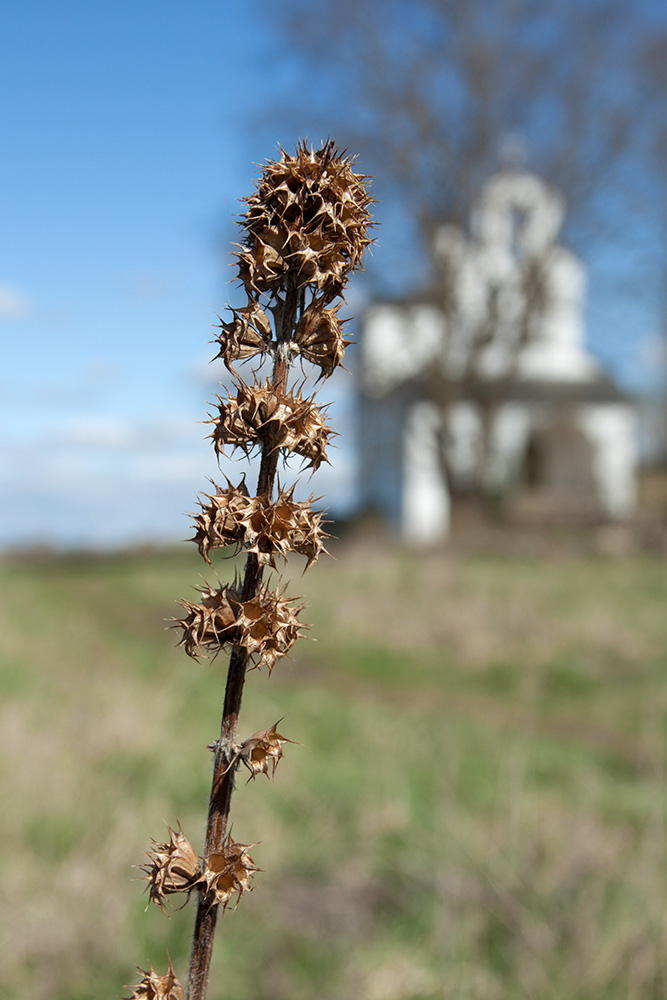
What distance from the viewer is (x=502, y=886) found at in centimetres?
474

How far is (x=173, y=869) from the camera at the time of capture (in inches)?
33.7

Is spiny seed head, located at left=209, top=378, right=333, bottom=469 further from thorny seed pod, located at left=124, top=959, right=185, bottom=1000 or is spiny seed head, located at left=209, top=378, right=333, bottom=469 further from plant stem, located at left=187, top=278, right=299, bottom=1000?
thorny seed pod, located at left=124, top=959, right=185, bottom=1000

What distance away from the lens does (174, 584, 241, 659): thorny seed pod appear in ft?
2.61

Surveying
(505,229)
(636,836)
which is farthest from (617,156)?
(636,836)

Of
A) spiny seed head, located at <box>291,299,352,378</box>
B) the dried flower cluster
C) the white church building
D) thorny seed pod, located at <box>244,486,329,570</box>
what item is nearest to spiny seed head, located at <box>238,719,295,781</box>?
the dried flower cluster

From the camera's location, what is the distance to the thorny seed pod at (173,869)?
833 millimetres

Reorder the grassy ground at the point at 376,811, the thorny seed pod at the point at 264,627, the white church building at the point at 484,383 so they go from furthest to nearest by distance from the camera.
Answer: the white church building at the point at 484,383 < the grassy ground at the point at 376,811 < the thorny seed pod at the point at 264,627

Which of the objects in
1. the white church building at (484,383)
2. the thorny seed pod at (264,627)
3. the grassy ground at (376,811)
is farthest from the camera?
the white church building at (484,383)

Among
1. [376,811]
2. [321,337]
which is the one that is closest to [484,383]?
[376,811]

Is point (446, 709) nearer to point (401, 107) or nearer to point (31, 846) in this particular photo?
point (31, 846)

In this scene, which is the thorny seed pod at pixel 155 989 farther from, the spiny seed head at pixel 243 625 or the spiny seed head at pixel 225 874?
the spiny seed head at pixel 243 625

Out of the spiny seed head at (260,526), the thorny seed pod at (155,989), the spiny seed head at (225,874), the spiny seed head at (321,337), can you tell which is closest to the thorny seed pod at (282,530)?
the spiny seed head at (260,526)

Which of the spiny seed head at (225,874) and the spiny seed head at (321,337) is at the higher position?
the spiny seed head at (321,337)

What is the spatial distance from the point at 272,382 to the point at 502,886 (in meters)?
4.51
